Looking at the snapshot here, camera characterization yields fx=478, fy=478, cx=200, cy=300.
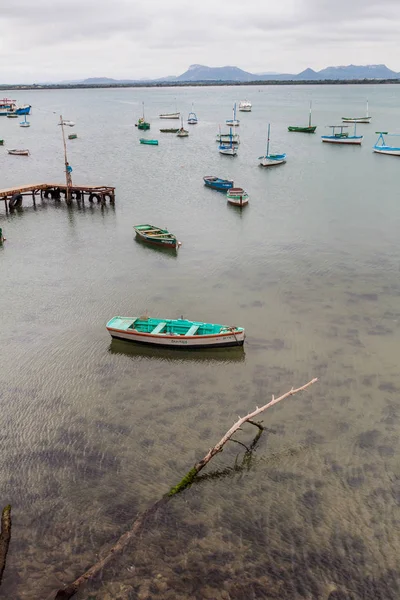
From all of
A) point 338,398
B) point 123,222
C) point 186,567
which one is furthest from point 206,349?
point 123,222

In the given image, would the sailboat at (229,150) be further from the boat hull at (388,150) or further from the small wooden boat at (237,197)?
the small wooden boat at (237,197)

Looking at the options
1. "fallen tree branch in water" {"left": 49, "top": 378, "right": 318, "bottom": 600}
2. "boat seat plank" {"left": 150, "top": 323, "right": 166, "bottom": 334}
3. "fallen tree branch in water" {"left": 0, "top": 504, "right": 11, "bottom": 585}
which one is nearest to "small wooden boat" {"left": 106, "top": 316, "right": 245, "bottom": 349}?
"boat seat plank" {"left": 150, "top": 323, "right": 166, "bottom": 334}

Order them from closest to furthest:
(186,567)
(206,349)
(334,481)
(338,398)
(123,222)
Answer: (186,567) → (334,481) → (338,398) → (206,349) → (123,222)

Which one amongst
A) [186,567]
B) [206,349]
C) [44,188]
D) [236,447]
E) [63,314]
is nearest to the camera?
[186,567]

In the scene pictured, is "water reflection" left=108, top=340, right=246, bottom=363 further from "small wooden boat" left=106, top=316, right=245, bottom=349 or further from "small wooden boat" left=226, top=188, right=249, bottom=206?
"small wooden boat" left=226, top=188, right=249, bottom=206

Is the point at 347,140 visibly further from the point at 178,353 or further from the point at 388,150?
the point at 178,353

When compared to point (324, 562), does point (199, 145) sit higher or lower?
higher

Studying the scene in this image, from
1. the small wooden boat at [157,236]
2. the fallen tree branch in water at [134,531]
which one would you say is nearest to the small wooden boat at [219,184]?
the small wooden boat at [157,236]

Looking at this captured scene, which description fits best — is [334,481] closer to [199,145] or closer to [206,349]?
[206,349]
